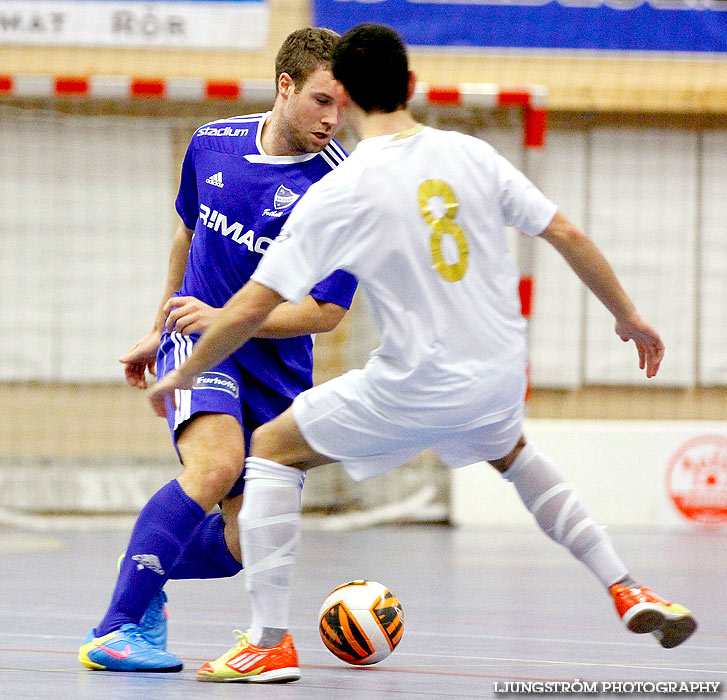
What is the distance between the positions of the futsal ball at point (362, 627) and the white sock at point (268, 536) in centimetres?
40

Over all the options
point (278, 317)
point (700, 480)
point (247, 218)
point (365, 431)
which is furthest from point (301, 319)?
point (700, 480)

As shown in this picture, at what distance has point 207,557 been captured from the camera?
12.9 ft

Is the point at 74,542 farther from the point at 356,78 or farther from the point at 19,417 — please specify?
the point at 356,78

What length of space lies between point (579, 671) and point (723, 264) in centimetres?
747

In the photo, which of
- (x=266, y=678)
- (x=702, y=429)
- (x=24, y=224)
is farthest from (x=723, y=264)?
(x=266, y=678)

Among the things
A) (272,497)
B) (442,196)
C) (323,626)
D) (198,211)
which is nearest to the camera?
(442,196)

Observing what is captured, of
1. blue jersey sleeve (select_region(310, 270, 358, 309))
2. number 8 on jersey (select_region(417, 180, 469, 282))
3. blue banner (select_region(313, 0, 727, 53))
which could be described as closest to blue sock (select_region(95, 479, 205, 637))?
blue jersey sleeve (select_region(310, 270, 358, 309))

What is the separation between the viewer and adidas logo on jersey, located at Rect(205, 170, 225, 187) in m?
3.91

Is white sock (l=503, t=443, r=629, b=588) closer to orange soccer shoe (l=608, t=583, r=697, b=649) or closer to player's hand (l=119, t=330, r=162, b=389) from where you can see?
orange soccer shoe (l=608, t=583, r=697, b=649)

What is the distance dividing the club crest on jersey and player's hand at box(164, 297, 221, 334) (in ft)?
1.43

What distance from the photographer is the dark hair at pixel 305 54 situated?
3760 millimetres

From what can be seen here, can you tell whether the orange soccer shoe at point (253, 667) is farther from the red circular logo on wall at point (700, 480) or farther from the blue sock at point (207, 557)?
the red circular logo on wall at point (700, 480)

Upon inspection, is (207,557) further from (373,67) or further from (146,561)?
(373,67)

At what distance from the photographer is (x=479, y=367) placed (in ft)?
10.4
